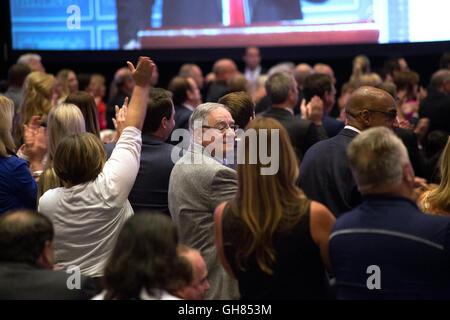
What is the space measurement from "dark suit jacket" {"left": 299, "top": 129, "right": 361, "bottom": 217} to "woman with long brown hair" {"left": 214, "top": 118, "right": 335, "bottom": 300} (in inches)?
41.0

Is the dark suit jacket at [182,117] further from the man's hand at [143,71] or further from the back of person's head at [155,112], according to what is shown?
the man's hand at [143,71]

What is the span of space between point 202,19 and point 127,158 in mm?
6229

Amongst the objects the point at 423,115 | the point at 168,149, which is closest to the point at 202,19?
the point at 423,115

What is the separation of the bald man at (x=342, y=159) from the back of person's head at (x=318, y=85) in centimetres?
152

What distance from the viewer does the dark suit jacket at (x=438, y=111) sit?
5949mm

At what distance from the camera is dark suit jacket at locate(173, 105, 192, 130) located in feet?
17.6

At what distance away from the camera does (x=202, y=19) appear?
8.68 metres

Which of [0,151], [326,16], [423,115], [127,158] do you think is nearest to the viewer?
[127,158]

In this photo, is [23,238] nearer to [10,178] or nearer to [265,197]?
[265,197]

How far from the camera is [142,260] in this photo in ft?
6.39

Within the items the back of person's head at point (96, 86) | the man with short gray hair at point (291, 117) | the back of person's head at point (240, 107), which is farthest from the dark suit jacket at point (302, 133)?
the back of person's head at point (96, 86)

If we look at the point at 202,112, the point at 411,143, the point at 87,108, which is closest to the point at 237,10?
the point at 411,143

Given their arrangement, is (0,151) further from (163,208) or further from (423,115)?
(423,115)

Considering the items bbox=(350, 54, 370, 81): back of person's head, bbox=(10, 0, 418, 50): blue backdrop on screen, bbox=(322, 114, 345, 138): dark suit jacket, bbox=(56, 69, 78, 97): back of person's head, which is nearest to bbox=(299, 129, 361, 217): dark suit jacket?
bbox=(322, 114, 345, 138): dark suit jacket
